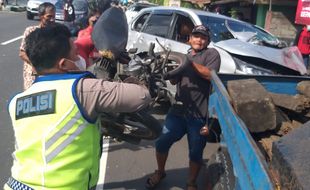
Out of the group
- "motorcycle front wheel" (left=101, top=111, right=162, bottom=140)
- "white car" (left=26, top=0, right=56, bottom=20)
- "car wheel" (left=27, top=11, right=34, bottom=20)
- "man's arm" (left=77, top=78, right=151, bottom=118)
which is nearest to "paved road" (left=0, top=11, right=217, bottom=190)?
"motorcycle front wheel" (left=101, top=111, right=162, bottom=140)

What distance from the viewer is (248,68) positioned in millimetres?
6660

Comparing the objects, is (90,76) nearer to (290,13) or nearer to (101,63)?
(101,63)

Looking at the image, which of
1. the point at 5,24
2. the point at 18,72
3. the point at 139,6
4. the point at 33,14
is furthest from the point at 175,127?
the point at 33,14

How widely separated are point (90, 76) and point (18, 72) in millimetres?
8768

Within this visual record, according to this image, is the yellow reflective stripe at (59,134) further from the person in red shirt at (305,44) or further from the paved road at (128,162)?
the person in red shirt at (305,44)

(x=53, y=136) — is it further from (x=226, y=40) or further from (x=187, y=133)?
(x=226, y=40)

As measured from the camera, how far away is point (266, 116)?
10.9ft

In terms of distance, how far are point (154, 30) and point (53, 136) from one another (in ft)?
20.1

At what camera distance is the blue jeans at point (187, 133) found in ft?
14.2

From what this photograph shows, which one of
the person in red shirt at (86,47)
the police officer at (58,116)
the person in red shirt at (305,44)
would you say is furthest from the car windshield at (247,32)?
the police officer at (58,116)

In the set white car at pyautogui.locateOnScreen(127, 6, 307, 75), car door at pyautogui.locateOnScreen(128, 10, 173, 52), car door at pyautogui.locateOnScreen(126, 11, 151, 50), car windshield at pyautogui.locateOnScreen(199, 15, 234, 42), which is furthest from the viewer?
car door at pyautogui.locateOnScreen(126, 11, 151, 50)

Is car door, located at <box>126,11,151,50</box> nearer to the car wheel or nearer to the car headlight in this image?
the car headlight

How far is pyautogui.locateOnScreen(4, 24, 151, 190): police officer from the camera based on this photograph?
2129 mm

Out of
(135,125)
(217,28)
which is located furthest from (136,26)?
(135,125)
